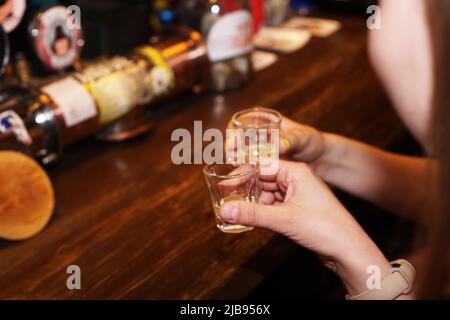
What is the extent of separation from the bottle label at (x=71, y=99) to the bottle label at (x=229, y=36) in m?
0.38

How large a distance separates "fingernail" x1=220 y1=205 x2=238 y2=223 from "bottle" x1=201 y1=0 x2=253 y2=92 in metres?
0.69

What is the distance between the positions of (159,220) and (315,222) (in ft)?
1.06

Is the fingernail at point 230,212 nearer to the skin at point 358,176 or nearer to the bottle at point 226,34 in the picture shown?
the skin at point 358,176

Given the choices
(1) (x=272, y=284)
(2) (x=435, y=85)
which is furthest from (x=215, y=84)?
(2) (x=435, y=85)

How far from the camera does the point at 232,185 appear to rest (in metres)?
0.88

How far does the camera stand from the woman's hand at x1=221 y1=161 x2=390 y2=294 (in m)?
0.80

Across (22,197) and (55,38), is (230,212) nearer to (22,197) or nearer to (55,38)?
(22,197)

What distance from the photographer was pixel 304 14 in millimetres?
2004

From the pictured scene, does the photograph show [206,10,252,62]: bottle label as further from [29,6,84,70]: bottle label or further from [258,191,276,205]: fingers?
[258,191,276,205]: fingers

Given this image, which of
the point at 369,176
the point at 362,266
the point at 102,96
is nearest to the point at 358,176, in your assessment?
the point at 369,176

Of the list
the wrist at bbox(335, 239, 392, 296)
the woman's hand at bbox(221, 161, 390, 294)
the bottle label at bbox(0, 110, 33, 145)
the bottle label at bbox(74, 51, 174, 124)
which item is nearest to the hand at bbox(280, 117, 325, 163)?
the woman's hand at bbox(221, 161, 390, 294)
